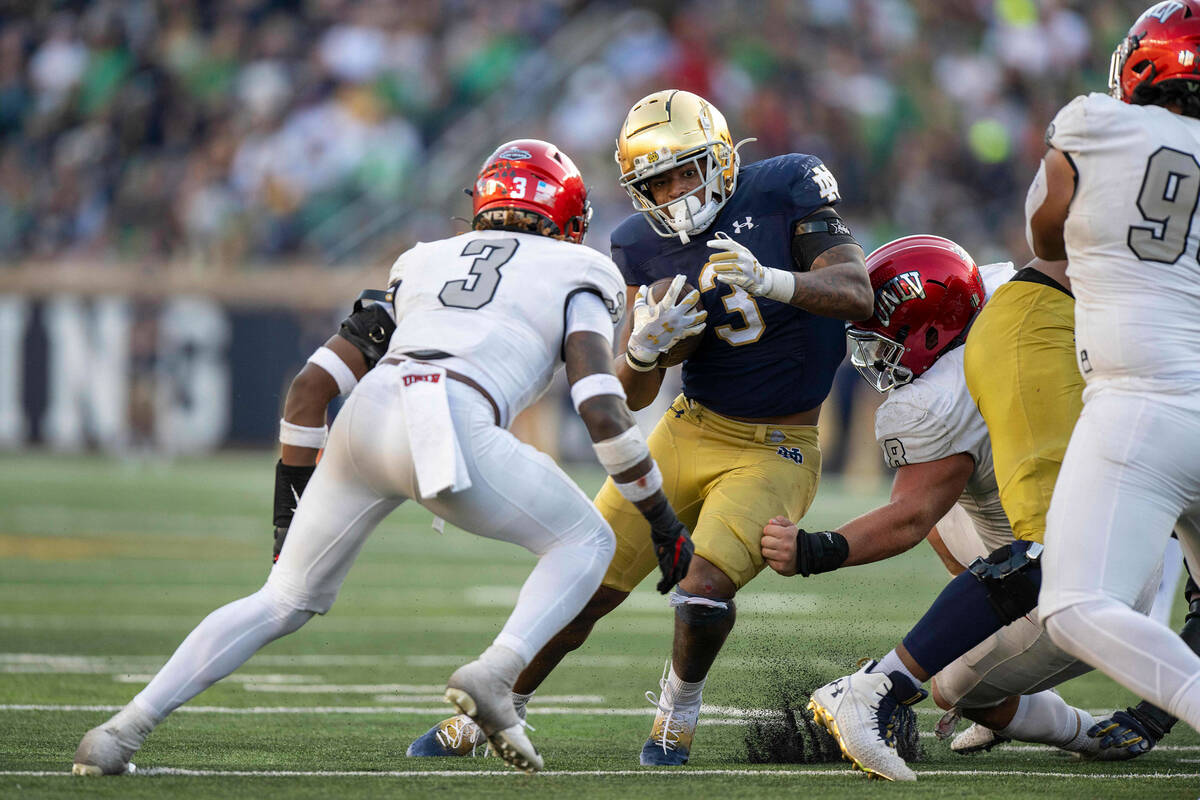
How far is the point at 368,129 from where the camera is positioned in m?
15.3

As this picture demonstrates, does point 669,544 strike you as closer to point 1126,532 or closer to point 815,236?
point 1126,532

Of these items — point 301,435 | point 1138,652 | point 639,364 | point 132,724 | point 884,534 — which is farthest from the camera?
point 639,364

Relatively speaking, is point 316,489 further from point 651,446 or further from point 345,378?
point 651,446

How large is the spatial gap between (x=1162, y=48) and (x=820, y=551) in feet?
4.97

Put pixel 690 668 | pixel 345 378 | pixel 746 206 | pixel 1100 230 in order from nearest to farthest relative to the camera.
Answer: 1. pixel 1100 230
2. pixel 345 378
3. pixel 690 668
4. pixel 746 206

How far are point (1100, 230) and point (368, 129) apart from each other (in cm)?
1257

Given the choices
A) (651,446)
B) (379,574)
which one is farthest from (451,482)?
(379,574)

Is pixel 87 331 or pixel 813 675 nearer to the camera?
pixel 813 675

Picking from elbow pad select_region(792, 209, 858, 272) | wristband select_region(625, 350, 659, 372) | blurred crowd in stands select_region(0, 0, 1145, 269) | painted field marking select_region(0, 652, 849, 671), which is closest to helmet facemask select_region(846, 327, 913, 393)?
elbow pad select_region(792, 209, 858, 272)

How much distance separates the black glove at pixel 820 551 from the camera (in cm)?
413

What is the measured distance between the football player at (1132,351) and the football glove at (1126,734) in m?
0.89

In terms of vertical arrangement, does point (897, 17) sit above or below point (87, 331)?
above

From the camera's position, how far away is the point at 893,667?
4012 mm

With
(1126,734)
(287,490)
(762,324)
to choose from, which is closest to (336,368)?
(287,490)
